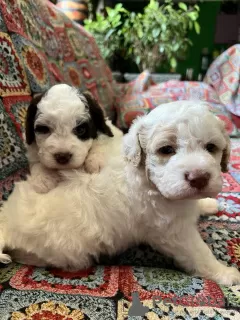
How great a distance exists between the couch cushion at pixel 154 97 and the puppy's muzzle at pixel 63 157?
6.24 ft

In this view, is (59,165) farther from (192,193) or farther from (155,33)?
(155,33)

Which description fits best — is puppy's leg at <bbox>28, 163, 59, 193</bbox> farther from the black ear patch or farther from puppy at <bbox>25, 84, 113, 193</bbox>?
the black ear patch

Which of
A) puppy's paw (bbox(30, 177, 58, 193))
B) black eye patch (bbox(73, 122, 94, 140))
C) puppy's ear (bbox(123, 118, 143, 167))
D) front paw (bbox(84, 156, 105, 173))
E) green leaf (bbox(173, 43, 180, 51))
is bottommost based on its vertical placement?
green leaf (bbox(173, 43, 180, 51))

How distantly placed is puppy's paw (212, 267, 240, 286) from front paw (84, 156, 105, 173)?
677 mm

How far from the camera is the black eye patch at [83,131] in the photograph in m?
1.65

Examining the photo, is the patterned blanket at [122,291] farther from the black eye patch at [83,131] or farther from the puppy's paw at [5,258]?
the black eye patch at [83,131]

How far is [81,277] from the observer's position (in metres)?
1.32

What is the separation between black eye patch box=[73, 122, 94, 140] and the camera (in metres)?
1.65

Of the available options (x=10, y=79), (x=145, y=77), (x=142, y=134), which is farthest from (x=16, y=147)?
(x=145, y=77)

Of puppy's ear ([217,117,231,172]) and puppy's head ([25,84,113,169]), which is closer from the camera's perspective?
puppy's ear ([217,117,231,172])

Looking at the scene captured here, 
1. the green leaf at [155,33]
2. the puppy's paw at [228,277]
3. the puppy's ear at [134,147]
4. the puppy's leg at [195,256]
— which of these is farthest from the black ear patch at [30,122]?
the green leaf at [155,33]

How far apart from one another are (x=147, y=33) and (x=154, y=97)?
1.33 m

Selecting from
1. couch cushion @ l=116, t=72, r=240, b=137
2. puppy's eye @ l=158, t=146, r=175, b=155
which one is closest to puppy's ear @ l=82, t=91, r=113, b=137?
puppy's eye @ l=158, t=146, r=175, b=155

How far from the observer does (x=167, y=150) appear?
1.27 meters
